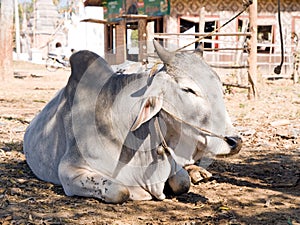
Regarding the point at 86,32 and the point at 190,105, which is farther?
the point at 86,32

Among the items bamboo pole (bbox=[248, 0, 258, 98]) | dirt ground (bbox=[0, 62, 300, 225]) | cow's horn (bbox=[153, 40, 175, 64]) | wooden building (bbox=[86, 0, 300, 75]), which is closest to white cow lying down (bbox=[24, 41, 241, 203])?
cow's horn (bbox=[153, 40, 175, 64])

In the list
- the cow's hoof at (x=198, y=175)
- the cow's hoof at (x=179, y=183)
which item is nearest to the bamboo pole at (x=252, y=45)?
the cow's hoof at (x=198, y=175)

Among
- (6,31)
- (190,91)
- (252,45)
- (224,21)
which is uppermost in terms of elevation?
(224,21)

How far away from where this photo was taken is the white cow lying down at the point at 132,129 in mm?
2645

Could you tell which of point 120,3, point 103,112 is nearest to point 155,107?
point 103,112

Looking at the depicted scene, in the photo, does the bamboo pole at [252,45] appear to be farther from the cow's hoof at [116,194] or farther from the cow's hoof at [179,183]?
the cow's hoof at [116,194]

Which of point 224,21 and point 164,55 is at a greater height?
point 224,21

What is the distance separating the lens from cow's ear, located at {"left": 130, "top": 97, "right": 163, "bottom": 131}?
104 inches

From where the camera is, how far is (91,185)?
9.67 ft

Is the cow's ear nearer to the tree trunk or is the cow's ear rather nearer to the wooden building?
the tree trunk

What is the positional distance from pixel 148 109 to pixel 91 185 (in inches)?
24.9

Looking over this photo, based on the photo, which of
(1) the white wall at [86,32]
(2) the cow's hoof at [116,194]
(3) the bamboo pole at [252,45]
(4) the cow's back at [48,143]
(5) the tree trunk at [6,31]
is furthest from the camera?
(1) the white wall at [86,32]

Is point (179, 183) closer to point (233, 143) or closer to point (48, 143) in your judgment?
point (233, 143)

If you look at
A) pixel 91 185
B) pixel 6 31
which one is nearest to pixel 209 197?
pixel 91 185
